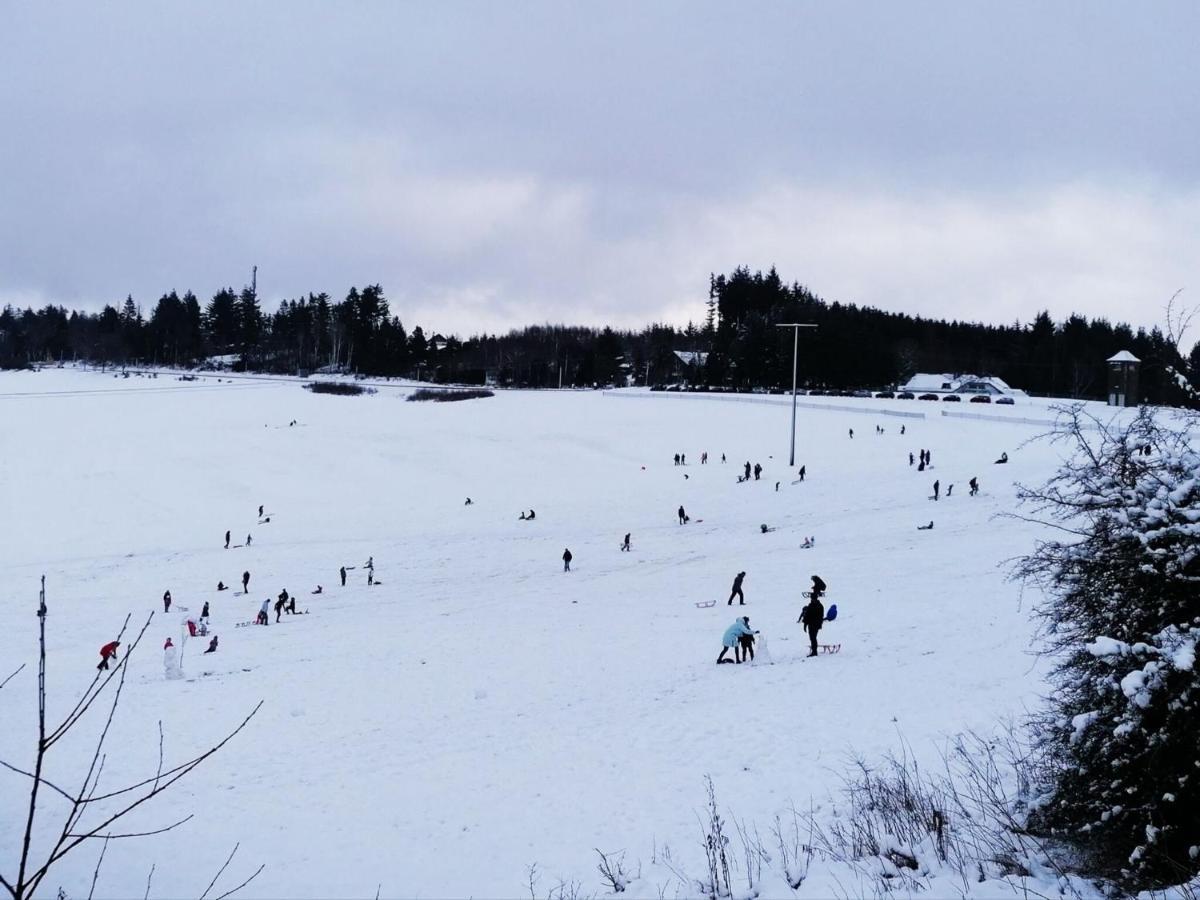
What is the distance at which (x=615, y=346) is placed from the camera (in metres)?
123

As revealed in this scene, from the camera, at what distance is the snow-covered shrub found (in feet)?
18.5

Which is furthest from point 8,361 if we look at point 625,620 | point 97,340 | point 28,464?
point 625,620

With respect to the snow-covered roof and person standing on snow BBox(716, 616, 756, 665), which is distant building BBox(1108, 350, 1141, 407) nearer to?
the snow-covered roof

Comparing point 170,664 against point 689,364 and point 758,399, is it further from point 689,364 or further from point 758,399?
point 689,364

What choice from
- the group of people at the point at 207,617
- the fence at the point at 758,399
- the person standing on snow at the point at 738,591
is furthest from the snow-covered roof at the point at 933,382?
the group of people at the point at 207,617

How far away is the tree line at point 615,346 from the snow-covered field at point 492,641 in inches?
1356

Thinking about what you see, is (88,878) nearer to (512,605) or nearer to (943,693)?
(943,693)

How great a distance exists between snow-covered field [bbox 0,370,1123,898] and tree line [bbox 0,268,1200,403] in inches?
1356

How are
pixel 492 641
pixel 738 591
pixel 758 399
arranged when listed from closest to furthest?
1. pixel 492 641
2. pixel 738 591
3. pixel 758 399

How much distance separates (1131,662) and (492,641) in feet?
48.9

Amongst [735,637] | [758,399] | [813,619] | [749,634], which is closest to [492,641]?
[735,637]

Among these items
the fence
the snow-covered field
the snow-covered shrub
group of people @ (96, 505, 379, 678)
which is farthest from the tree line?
the snow-covered shrub

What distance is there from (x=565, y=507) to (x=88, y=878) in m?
32.6

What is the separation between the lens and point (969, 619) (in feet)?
56.5
